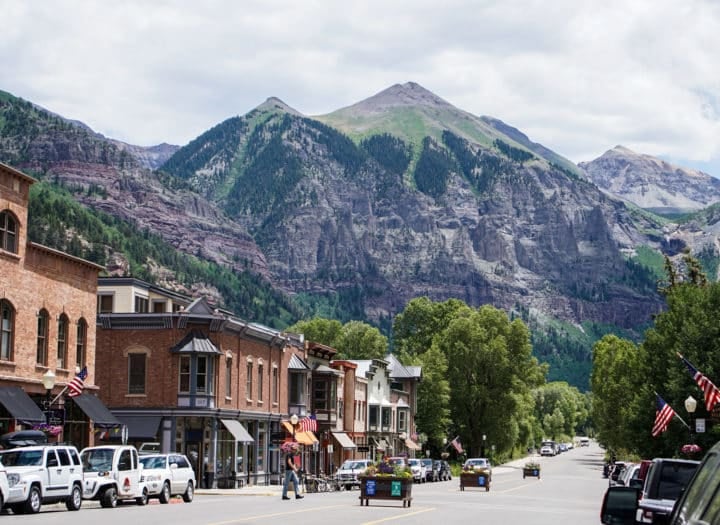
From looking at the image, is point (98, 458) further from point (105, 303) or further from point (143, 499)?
point (105, 303)

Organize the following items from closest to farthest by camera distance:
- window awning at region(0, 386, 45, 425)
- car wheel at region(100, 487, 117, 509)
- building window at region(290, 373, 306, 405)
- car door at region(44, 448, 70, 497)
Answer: car door at region(44, 448, 70, 497)
car wheel at region(100, 487, 117, 509)
window awning at region(0, 386, 45, 425)
building window at region(290, 373, 306, 405)

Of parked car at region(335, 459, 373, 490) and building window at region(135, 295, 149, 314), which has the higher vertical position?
building window at region(135, 295, 149, 314)

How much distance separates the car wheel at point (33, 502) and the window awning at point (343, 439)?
55209 millimetres

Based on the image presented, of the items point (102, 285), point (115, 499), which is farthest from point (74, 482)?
point (102, 285)

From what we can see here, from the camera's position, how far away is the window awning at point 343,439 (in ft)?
285

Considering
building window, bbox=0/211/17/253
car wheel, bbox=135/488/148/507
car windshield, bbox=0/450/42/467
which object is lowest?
car wheel, bbox=135/488/148/507

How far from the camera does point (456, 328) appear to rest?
119m

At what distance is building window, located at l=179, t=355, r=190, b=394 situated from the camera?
6223 cm

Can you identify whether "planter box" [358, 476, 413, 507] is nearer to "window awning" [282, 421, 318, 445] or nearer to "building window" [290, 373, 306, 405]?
"window awning" [282, 421, 318, 445]

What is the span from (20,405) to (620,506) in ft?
125

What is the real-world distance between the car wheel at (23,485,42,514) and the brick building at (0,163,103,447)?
32.0 feet

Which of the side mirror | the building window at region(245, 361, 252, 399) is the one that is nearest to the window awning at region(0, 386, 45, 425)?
the building window at region(245, 361, 252, 399)

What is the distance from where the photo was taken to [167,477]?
4166cm

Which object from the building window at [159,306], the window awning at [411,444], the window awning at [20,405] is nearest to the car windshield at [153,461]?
the window awning at [20,405]
